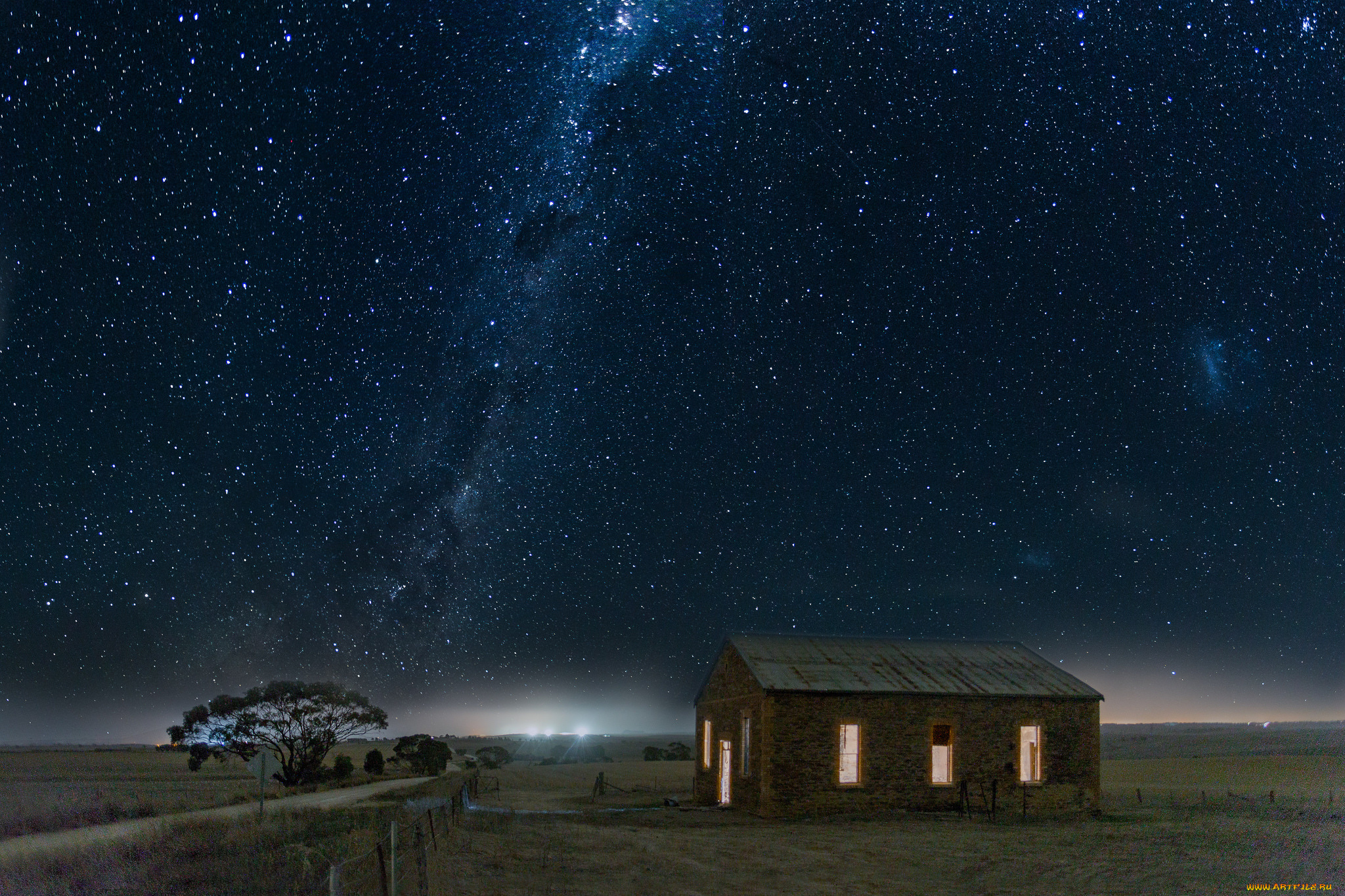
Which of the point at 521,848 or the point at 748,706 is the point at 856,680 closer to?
the point at 748,706

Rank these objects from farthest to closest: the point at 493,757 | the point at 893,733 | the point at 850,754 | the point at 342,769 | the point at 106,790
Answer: the point at 493,757 → the point at 342,769 → the point at 106,790 → the point at 850,754 → the point at 893,733

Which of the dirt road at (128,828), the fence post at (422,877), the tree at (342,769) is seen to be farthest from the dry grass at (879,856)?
the tree at (342,769)

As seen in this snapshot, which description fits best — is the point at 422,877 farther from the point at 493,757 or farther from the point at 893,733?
the point at 493,757

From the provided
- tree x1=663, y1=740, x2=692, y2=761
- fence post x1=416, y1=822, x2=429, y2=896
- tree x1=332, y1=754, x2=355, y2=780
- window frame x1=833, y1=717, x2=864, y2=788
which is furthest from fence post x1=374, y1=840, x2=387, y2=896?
tree x1=663, y1=740, x2=692, y2=761

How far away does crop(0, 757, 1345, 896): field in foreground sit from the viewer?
Answer: 45.1 feet

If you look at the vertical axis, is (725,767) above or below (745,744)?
below

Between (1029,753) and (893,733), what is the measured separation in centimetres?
511

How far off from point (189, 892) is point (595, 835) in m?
8.62

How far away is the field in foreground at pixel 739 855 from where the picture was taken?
1375 cm

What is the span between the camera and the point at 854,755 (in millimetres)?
25641

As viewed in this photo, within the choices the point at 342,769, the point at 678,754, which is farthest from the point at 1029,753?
the point at 678,754

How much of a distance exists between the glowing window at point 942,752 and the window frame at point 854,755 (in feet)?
6.84

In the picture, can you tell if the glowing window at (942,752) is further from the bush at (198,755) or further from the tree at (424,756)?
the bush at (198,755)

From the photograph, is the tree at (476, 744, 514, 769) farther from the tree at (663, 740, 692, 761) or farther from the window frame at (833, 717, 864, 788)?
the window frame at (833, 717, 864, 788)
